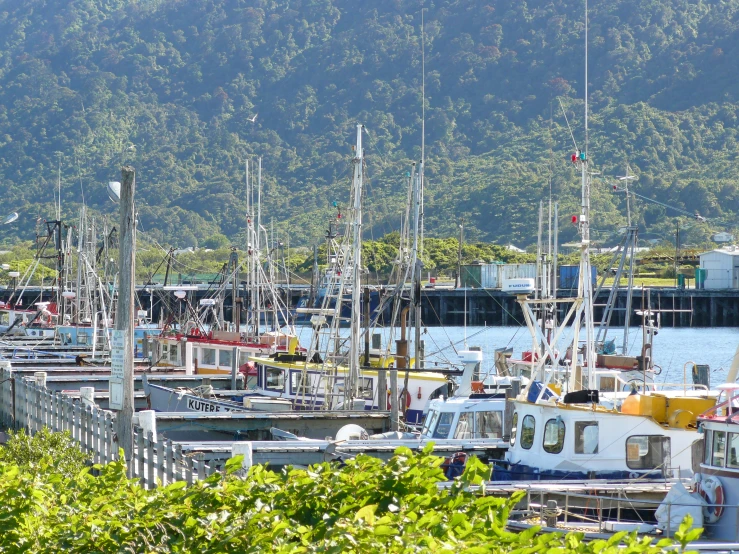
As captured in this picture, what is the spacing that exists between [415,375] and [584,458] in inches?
417

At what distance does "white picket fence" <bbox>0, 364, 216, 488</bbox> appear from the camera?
14.2 metres

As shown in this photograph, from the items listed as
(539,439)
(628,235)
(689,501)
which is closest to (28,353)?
(628,235)

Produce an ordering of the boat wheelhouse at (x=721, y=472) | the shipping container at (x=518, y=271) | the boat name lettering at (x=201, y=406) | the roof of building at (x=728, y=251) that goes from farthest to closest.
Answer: the roof of building at (x=728, y=251) < the shipping container at (x=518, y=271) < the boat name lettering at (x=201, y=406) < the boat wheelhouse at (x=721, y=472)

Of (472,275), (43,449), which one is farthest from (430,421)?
(472,275)

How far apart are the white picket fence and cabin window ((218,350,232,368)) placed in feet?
42.6

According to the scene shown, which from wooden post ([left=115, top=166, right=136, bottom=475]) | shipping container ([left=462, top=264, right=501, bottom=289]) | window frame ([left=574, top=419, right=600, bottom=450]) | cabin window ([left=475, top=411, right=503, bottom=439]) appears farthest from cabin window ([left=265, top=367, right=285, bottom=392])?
shipping container ([left=462, top=264, right=501, bottom=289])

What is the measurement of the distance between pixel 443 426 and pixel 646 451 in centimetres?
450

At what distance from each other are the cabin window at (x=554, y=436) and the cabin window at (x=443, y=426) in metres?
3.39

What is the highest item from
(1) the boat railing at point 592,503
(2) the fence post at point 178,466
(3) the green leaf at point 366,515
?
(3) the green leaf at point 366,515

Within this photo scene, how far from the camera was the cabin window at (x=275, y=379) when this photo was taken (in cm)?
3238

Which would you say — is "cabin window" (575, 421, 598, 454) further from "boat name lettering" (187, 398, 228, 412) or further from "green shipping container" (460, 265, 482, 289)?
"green shipping container" (460, 265, 482, 289)

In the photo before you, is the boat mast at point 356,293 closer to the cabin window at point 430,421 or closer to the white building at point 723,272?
the cabin window at point 430,421

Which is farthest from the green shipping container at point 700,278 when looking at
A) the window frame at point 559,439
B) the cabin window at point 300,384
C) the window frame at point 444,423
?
the window frame at point 559,439

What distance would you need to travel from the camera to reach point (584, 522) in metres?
16.5
